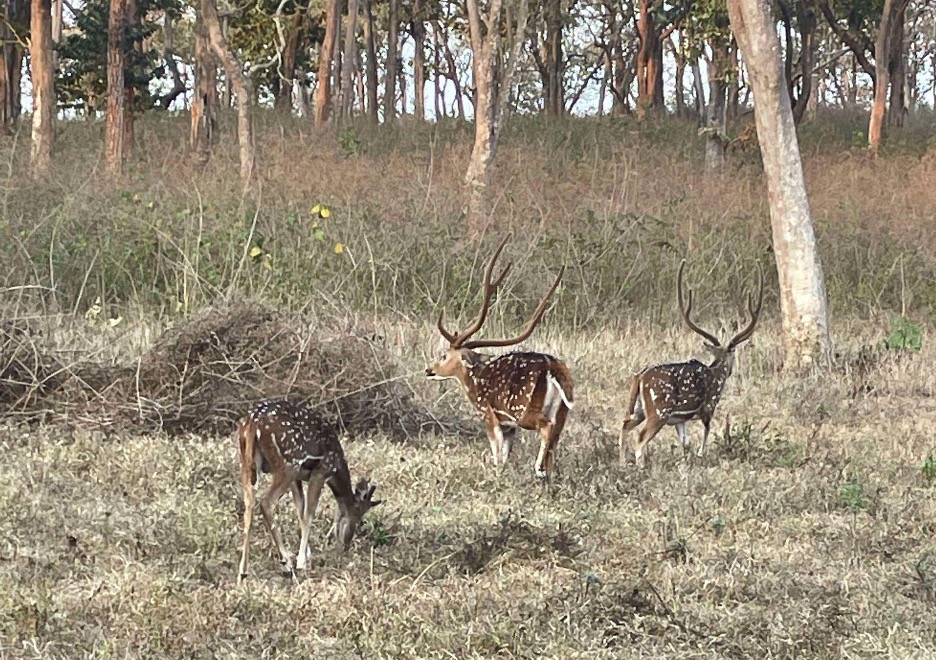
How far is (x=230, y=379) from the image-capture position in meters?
8.67

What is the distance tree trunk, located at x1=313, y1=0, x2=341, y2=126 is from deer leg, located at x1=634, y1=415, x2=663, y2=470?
56.2 feet

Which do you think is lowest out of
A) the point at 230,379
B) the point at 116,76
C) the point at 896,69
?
the point at 230,379

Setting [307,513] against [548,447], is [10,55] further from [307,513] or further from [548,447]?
[307,513]

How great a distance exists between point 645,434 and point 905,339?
17.5ft

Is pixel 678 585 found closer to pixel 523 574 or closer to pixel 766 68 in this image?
pixel 523 574

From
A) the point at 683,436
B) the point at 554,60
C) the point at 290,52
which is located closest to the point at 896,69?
the point at 554,60

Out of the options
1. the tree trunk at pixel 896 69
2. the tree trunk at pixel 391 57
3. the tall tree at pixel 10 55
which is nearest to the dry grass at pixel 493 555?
the tall tree at pixel 10 55

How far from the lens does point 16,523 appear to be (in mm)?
6070

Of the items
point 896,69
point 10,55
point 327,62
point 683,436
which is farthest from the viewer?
point 896,69

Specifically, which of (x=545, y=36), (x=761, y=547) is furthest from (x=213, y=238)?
(x=545, y=36)

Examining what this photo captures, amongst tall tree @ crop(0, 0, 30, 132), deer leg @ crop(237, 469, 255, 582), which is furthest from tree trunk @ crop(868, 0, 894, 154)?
deer leg @ crop(237, 469, 255, 582)

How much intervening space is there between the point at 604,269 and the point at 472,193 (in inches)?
94.1

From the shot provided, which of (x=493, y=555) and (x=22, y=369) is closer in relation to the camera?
(x=493, y=555)

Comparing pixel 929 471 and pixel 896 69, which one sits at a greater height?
pixel 896 69
